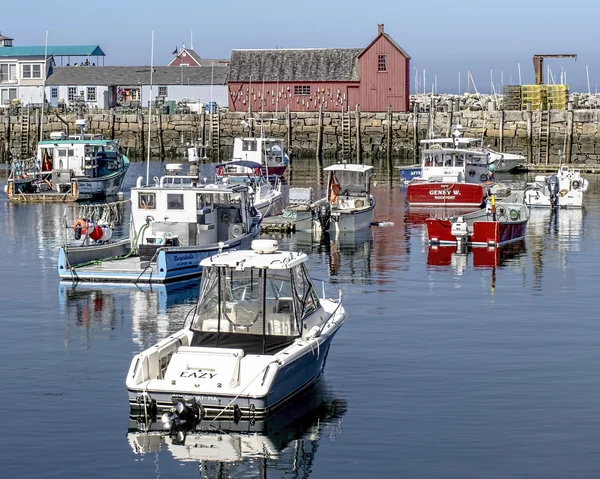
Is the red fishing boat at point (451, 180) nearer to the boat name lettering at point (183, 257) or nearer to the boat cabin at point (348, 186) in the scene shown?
the boat cabin at point (348, 186)

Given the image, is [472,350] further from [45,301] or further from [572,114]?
[572,114]

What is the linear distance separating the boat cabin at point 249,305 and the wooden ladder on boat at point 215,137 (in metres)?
62.9

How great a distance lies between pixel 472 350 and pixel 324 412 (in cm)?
555

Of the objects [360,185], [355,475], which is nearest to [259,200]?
[360,185]

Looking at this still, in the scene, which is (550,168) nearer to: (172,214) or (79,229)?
(172,214)

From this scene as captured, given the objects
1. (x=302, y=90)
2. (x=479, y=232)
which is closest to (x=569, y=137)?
(x=302, y=90)

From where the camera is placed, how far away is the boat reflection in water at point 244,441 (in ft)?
57.6

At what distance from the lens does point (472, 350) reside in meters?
24.6

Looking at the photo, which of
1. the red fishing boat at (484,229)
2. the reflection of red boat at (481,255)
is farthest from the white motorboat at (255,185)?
the reflection of red boat at (481,255)

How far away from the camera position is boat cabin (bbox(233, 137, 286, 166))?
6588cm

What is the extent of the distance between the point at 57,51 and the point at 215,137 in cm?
2869

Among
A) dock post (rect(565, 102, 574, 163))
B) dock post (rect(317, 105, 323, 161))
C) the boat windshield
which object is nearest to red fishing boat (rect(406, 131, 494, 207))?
dock post (rect(565, 102, 574, 163))

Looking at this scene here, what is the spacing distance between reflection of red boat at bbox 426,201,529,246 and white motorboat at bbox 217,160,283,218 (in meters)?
7.66

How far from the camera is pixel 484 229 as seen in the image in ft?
129
